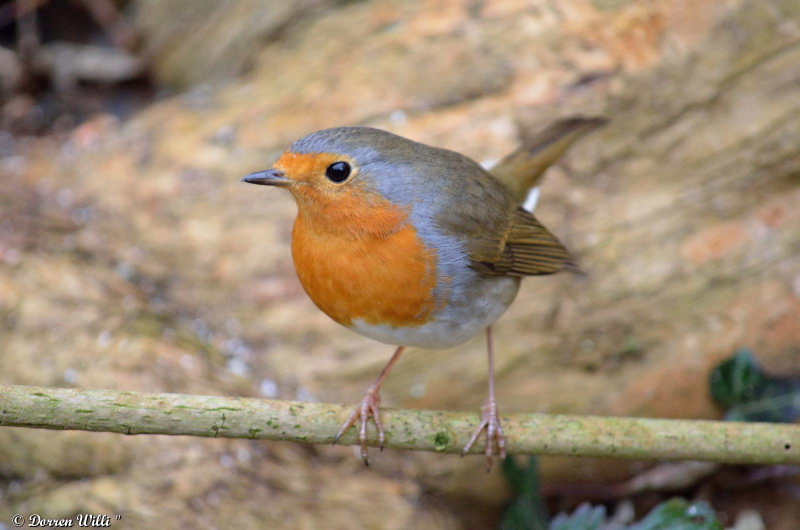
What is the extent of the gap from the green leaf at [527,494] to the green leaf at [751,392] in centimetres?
113

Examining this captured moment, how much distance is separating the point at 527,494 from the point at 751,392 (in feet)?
4.36

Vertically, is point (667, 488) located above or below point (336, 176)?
below

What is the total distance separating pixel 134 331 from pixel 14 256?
850 millimetres

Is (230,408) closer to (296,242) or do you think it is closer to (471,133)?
(296,242)

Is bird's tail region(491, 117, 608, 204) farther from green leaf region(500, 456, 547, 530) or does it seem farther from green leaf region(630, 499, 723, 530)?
green leaf region(630, 499, 723, 530)

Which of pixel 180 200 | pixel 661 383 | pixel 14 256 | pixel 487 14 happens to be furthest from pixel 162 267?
pixel 661 383

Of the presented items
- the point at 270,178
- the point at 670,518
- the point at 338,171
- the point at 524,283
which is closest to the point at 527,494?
the point at 670,518

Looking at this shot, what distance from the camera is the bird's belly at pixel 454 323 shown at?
106 inches

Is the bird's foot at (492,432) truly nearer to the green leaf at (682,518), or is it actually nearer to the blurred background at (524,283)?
the blurred background at (524,283)

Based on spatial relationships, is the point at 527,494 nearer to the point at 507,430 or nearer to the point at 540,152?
the point at 507,430

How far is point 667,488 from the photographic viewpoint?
4074mm

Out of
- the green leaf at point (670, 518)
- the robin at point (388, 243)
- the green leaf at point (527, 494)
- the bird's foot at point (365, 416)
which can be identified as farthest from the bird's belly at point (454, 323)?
the green leaf at point (670, 518)

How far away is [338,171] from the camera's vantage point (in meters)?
2.64

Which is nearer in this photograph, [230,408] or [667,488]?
[230,408]
